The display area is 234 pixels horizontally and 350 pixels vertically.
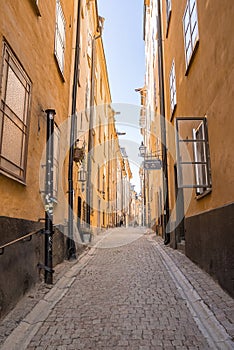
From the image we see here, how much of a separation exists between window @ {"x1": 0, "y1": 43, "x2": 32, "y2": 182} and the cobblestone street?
2004mm

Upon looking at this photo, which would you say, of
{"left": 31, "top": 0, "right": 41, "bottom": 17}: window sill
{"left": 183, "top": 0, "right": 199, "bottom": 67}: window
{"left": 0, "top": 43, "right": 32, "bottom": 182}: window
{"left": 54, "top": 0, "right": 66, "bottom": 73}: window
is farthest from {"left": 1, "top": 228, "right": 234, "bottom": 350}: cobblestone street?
{"left": 54, "top": 0, "right": 66, "bottom": 73}: window

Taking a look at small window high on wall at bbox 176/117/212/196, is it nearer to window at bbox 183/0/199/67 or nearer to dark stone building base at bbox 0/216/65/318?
window at bbox 183/0/199/67

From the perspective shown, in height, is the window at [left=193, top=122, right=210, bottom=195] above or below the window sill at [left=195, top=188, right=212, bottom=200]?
above

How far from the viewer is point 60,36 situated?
842 centimetres

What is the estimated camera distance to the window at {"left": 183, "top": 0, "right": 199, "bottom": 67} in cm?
678

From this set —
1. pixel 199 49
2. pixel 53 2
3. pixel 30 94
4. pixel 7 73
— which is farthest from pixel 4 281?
pixel 53 2

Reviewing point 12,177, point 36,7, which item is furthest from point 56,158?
point 12,177

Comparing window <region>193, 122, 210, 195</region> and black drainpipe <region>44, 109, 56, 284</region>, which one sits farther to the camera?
window <region>193, 122, 210, 195</region>

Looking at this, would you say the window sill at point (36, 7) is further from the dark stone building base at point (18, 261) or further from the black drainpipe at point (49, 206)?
the dark stone building base at point (18, 261)

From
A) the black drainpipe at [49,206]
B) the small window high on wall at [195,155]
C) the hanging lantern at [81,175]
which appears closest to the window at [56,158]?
the black drainpipe at [49,206]

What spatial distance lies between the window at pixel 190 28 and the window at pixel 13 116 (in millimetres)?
3656

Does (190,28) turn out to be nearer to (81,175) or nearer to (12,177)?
(12,177)

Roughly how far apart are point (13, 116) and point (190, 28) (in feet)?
15.6

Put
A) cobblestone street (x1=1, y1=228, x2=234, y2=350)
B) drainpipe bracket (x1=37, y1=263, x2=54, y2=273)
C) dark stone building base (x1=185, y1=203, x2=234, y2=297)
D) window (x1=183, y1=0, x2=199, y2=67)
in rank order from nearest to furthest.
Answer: cobblestone street (x1=1, y1=228, x2=234, y2=350) → dark stone building base (x1=185, y1=203, x2=234, y2=297) → drainpipe bracket (x1=37, y1=263, x2=54, y2=273) → window (x1=183, y1=0, x2=199, y2=67)
